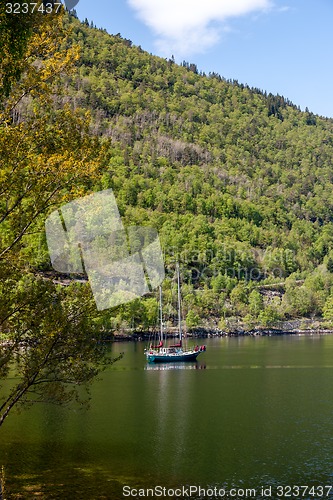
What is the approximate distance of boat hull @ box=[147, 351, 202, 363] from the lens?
7400 cm

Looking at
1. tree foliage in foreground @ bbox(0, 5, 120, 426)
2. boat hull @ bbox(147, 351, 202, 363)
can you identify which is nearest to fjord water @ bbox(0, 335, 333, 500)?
tree foliage in foreground @ bbox(0, 5, 120, 426)

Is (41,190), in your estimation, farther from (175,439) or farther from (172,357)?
(172,357)

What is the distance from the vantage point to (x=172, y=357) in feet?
248

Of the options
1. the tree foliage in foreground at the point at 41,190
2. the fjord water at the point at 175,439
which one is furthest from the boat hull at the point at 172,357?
the tree foliage in foreground at the point at 41,190

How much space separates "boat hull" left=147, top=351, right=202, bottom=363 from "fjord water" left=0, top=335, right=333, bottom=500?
756 inches

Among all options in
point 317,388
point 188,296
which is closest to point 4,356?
point 317,388

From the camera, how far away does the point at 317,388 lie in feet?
163

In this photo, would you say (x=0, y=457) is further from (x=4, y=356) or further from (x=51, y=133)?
(x=51, y=133)

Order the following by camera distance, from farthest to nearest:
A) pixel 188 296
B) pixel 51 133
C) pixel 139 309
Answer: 1. pixel 188 296
2. pixel 139 309
3. pixel 51 133

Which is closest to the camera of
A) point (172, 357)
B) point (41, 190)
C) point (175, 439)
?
point (41, 190)

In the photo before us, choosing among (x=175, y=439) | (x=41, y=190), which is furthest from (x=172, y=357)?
(x=41, y=190)

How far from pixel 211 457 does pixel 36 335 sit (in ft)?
45.8

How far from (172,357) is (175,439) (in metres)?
44.8

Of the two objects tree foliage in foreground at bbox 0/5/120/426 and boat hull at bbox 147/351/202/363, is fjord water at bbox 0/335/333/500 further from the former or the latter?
boat hull at bbox 147/351/202/363
